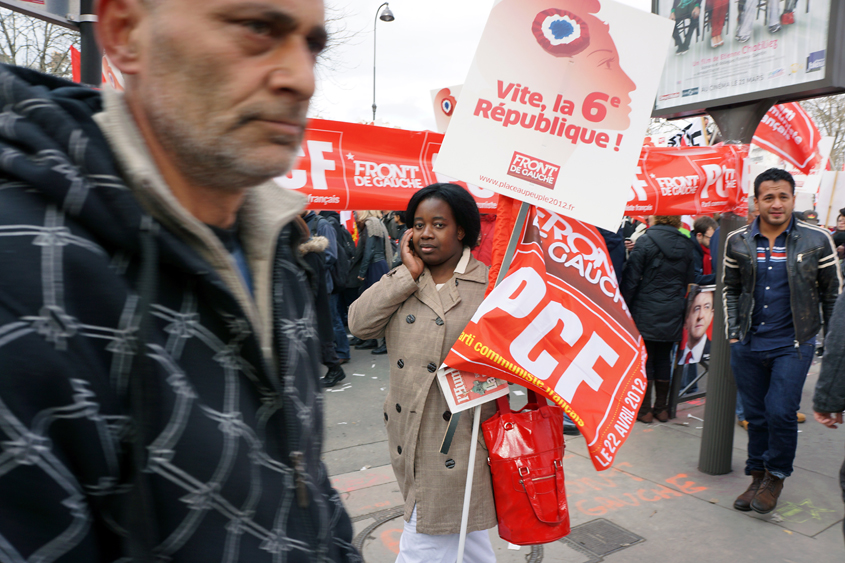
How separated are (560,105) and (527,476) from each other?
168cm

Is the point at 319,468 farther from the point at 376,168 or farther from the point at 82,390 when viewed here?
the point at 376,168

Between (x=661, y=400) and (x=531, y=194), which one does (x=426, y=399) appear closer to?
(x=531, y=194)

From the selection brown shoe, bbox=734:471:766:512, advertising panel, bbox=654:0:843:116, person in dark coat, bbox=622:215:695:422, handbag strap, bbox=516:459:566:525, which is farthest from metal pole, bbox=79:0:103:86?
person in dark coat, bbox=622:215:695:422

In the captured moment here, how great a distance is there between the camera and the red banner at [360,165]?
3945 mm

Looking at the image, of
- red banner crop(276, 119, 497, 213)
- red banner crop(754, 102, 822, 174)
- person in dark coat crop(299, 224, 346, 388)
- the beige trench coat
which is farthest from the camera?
red banner crop(754, 102, 822, 174)

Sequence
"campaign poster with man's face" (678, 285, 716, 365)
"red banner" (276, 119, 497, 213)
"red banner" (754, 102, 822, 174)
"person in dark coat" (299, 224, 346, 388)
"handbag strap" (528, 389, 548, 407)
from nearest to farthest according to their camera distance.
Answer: "handbag strap" (528, 389, 548, 407) → "red banner" (276, 119, 497, 213) → "person in dark coat" (299, 224, 346, 388) → "campaign poster with man's face" (678, 285, 716, 365) → "red banner" (754, 102, 822, 174)

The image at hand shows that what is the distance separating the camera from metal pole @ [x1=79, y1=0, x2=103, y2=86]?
2.96 metres

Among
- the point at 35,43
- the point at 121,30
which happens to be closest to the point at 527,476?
the point at 121,30

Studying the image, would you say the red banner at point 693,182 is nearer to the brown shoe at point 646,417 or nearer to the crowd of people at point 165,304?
the brown shoe at point 646,417

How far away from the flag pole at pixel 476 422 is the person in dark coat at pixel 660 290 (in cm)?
388

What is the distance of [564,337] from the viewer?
2.65m

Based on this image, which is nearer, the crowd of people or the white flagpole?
the crowd of people

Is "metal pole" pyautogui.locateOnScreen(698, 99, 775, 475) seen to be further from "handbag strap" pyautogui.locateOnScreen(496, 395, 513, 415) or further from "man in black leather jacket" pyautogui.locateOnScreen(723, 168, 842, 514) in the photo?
"handbag strap" pyautogui.locateOnScreen(496, 395, 513, 415)

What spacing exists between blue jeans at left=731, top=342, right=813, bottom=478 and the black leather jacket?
15cm
